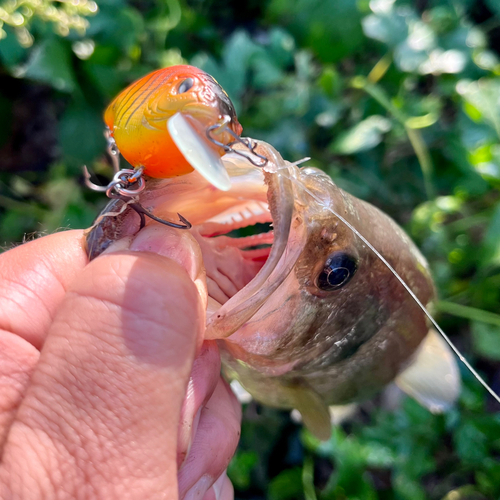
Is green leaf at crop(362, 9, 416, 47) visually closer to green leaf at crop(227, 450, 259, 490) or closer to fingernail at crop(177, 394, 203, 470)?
fingernail at crop(177, 394, 203, 470)

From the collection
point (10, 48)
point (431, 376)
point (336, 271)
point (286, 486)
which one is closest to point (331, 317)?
point (336, 271)

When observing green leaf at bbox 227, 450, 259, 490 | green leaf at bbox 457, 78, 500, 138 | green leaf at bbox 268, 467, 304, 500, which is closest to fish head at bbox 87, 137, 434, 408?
green leaf at bbox 227, 450, 259, 490

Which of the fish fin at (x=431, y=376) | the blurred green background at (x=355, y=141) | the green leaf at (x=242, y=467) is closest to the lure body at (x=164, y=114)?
the fish fin at (x=431, y=376)

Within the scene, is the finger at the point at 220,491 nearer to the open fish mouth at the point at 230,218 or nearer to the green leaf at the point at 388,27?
the open fish mouth at the point at 230,218

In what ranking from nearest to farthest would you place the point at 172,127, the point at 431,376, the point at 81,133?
the point at 172,127 < the point at 431,376 < the point at 81,133

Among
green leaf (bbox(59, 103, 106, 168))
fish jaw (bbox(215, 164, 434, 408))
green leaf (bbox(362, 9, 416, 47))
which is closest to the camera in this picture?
fish jaw (bbox(215, 164, 434, 408))

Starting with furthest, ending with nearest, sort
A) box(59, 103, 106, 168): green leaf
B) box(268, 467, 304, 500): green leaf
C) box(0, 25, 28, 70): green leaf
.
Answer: box(59, 103, 106, 168): green leaf < box(268, 467, 304, 500): green leaf < box(0, 25, 28, 70): green leaf

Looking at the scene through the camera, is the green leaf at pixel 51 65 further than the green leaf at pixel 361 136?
No

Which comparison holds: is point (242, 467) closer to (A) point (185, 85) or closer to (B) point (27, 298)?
(B) point (27, 298)
